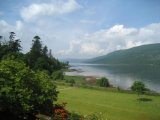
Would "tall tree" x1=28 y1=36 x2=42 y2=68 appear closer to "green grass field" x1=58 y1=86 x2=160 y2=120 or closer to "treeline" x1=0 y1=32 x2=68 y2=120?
"green grass field" x1=58 y1=86 x2=160 y2=120

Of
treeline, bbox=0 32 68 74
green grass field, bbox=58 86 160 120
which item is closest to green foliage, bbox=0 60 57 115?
green grass field, bbox=58 86 160 120

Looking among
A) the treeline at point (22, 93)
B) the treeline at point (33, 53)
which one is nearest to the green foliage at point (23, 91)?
the treeline at point (22, 93)

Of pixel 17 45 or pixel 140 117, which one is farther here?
pixel 17 45

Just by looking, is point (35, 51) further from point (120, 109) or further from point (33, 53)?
point (120, 109)

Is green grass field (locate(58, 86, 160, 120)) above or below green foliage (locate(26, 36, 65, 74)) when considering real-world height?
below

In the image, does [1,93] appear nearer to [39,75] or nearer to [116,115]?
[39,75]

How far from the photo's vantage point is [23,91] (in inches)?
1117

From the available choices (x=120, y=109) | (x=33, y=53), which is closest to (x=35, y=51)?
(x=33, y=53)

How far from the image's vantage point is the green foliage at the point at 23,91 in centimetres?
2780

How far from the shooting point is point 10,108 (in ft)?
91.8

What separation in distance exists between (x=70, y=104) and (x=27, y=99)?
23070 millimetres

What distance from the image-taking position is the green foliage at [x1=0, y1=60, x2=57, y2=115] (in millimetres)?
27797

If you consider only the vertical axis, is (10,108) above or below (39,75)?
below

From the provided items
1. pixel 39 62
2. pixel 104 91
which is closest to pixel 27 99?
pixel 104 91
